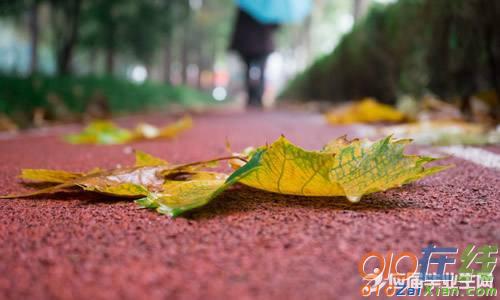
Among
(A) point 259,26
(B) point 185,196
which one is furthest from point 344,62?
(B) point 185,196

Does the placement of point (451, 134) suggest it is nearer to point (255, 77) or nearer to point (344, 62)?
point (344, 62)

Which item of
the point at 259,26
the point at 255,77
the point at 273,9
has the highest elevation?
the point at 273,9

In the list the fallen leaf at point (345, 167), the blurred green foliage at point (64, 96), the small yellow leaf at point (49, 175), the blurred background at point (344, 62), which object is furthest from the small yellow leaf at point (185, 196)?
the blurred green foliage at point (64, 96)

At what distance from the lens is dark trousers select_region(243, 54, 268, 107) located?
1039cm

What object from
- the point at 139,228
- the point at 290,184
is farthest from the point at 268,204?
the point at 139,228

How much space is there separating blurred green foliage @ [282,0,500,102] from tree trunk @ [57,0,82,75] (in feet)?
17.4

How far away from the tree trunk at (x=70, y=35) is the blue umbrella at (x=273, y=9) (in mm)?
3226

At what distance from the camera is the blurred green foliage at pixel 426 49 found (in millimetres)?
3197

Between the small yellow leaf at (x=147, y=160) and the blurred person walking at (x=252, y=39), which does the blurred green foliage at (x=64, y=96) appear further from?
the small yellow leaf at (x=147, y=160)

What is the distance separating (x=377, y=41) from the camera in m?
5.52

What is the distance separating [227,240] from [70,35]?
938 cm

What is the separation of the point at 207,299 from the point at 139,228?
34 centimetres

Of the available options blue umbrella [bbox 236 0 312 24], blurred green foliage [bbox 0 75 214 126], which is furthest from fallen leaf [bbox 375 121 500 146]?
blue umbrella [bbox 236 0 312 24]

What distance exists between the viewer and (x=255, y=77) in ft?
36.3
